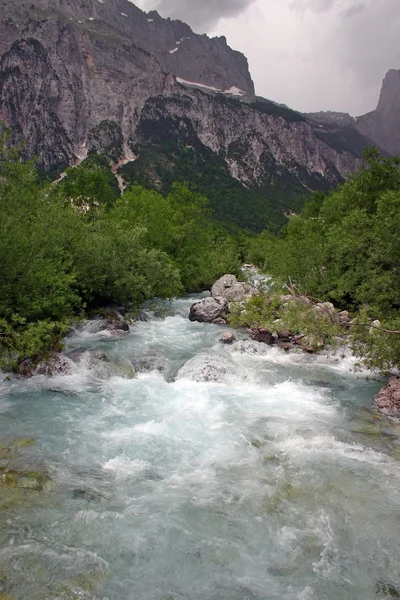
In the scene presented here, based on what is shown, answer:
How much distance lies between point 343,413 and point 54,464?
9.47 m

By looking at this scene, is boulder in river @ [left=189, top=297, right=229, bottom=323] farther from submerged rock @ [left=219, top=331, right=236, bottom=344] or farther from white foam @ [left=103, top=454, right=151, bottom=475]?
white foam @ [left=103, top=454, right=151, bottom=475]

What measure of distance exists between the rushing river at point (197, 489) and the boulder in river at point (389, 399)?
1.94 ft

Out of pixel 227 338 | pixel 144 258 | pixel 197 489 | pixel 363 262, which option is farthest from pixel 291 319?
pixel 144 258

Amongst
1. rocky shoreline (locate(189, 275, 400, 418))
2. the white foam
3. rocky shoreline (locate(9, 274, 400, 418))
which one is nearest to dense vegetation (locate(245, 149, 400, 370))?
rocky shoreline (locate(189, 275, 400, 418))

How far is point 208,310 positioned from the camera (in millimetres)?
28500

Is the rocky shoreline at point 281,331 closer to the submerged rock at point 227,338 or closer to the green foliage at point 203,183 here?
the submerged rock at point 227,338

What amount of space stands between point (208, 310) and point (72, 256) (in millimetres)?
10624

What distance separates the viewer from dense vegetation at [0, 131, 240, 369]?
15.6 m

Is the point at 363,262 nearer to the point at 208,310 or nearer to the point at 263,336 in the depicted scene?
the point at 263,336

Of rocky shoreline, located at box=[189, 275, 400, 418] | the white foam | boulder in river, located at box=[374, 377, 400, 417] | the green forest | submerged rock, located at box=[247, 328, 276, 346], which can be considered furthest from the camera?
submerged rock, located at box=[247, 328, 276, 346]

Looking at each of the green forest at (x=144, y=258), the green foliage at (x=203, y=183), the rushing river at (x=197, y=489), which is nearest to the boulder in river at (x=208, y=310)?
the green forest at (x=144, y=258)

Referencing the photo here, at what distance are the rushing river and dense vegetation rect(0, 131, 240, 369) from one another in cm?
275

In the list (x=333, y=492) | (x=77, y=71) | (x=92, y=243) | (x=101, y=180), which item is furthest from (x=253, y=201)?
(x=333, y=492)

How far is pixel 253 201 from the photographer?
635 feet
